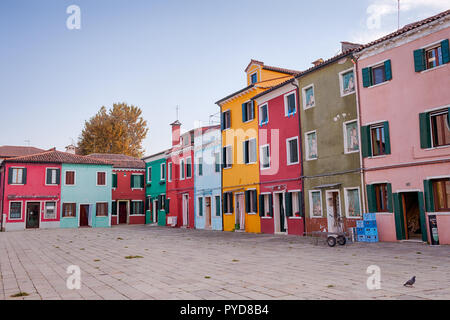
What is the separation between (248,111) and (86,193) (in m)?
20.0

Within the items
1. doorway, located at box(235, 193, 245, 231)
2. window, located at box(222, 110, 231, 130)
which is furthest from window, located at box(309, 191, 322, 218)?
window, located at box(222, 110, 231, 130)

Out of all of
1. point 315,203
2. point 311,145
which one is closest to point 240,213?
point 315,203

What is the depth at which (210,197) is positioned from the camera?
29609 millimetres

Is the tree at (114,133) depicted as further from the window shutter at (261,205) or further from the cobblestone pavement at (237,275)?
the cobblestone pavement at (237,275)

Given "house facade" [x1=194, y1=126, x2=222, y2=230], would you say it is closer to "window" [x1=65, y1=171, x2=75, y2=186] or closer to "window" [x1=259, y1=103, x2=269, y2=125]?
"window" [x1=259, y1=103, x2=269, y2=125]

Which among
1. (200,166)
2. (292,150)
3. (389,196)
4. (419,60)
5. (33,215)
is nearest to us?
(419,60)

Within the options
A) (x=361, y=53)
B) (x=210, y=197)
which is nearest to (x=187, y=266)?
(x=361, y=53)

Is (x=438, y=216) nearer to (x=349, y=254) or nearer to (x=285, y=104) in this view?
(x=349, y=254)

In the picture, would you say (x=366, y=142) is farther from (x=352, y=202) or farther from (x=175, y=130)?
(x=175, y=130)

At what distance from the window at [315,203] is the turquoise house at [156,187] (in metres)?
19.0

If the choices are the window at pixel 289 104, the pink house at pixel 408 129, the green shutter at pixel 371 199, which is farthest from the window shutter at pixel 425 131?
the window at pixel 289 104

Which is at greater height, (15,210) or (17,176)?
(17,176)

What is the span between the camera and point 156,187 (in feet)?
130
